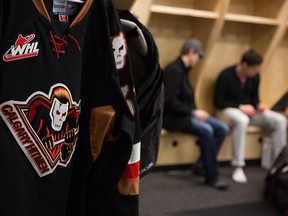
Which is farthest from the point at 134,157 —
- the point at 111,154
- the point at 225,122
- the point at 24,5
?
the point at 225,122

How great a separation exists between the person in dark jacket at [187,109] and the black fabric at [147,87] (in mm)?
1766

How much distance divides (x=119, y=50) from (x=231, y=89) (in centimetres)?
252

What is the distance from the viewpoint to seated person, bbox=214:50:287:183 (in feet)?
10.7

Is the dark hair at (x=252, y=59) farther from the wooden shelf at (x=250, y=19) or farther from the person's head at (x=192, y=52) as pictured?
the person's head at (x=192, y=52)

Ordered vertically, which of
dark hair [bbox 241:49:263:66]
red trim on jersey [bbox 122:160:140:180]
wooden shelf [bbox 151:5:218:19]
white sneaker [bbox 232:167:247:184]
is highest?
wooden shelf [bbox 151:5:218:19]

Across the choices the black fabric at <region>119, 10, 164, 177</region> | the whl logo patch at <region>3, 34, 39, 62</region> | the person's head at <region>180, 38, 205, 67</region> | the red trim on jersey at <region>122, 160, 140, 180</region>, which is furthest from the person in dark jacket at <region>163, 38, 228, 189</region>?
the whl logo patch at <region>3, 34, 39, 62</region>

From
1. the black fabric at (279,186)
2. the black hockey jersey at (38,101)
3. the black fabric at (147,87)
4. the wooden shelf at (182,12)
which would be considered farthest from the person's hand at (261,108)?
the black hockey jersey at (38,101)

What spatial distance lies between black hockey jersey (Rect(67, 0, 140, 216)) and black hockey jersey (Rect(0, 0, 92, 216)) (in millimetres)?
43

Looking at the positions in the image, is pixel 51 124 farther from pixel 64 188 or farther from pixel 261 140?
pixel 261 140

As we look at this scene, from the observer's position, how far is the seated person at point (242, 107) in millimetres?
3258

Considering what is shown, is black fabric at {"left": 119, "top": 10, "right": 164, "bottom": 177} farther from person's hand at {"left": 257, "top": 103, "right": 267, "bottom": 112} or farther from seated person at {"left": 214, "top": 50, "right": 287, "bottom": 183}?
person's hand at {"left": 257, "top": 103, "right": 267, "bottom": 112}

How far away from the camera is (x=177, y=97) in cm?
306

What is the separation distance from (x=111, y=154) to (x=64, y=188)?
0.48 ft

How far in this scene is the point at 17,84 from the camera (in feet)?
2.71
